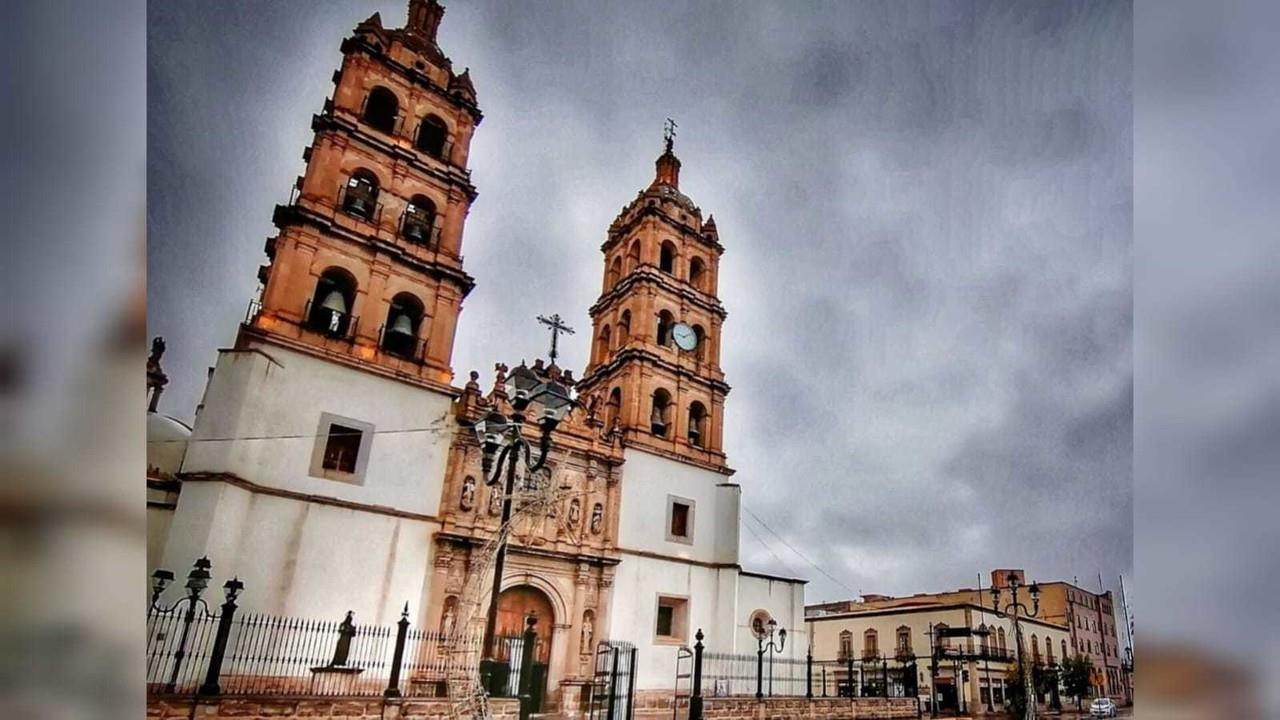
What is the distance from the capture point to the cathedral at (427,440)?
4.81m

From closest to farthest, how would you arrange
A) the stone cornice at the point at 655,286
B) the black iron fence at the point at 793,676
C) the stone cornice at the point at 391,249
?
the stone cornice at the point at 391,249 → the black iron fence at the point at 793,676 → the stone cornice at the point at 655,286

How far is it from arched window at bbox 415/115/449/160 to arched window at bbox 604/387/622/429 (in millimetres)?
3959

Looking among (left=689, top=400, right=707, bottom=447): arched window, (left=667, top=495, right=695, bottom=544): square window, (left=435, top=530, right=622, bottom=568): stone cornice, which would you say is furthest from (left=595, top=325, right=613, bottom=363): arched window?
(left=435, top=530, right=622, bottom=568): stone cornice

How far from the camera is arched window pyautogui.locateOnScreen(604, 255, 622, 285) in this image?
9.88 m

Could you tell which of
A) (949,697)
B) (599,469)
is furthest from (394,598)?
(949,697)

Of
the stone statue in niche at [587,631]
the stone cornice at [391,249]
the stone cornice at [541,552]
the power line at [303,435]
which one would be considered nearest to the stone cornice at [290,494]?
the power line at [303,435]

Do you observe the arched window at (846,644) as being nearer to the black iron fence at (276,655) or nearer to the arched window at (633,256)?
the black iron fence at (276,655)

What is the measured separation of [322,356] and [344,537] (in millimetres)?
1585

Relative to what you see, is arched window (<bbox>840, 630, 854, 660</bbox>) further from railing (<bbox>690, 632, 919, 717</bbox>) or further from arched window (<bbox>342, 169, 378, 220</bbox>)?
arched window (<bbox>342, 169, 378, 220</bbox>)

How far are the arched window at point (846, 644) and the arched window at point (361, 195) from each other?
7.16 metres
